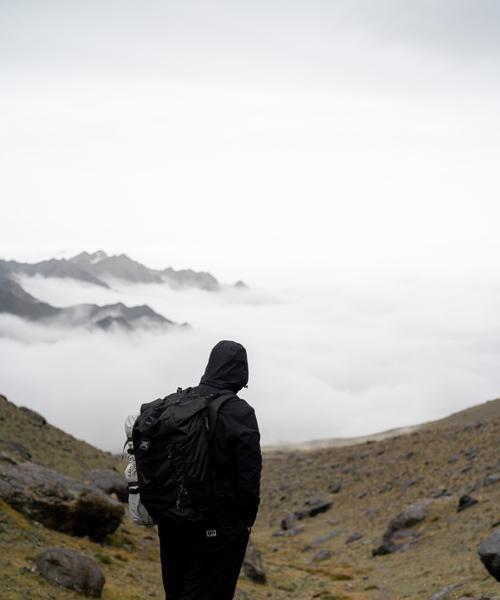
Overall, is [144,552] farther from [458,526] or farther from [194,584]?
[194,584]

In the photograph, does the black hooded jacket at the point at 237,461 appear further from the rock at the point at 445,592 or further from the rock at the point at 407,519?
the rock at the point at 407,519

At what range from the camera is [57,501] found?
62.8 ft

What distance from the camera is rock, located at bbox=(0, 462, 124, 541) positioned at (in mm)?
18719

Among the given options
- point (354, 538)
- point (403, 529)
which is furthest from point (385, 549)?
point (354, 538)

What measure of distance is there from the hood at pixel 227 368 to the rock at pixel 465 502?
24.4m

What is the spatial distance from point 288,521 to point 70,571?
31914 millimetres

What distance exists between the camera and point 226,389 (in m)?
7.88

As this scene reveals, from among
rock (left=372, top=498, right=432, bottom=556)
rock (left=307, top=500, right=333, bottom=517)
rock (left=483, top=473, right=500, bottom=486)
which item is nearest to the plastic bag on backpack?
rock (left=372, top=498, right=432, bottom=556)

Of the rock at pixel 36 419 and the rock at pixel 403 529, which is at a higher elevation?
the rock at pixel 36 419

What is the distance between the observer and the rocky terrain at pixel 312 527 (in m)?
15.9

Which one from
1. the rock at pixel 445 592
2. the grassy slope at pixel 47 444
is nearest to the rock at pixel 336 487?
the grassy slope at pixel 47 444

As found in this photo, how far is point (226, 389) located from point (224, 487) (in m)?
1.14

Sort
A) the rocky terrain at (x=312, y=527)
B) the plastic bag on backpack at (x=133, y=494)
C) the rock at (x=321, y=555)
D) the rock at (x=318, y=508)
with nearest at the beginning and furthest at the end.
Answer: the plastic bag on backpack at (x=133, y=494), the rocky terrain at (x=312, y=527), the rock at (x=321, y=555), the rock at (x=318, y=508)

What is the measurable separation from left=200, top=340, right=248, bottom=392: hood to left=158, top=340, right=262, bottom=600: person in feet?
1.17
